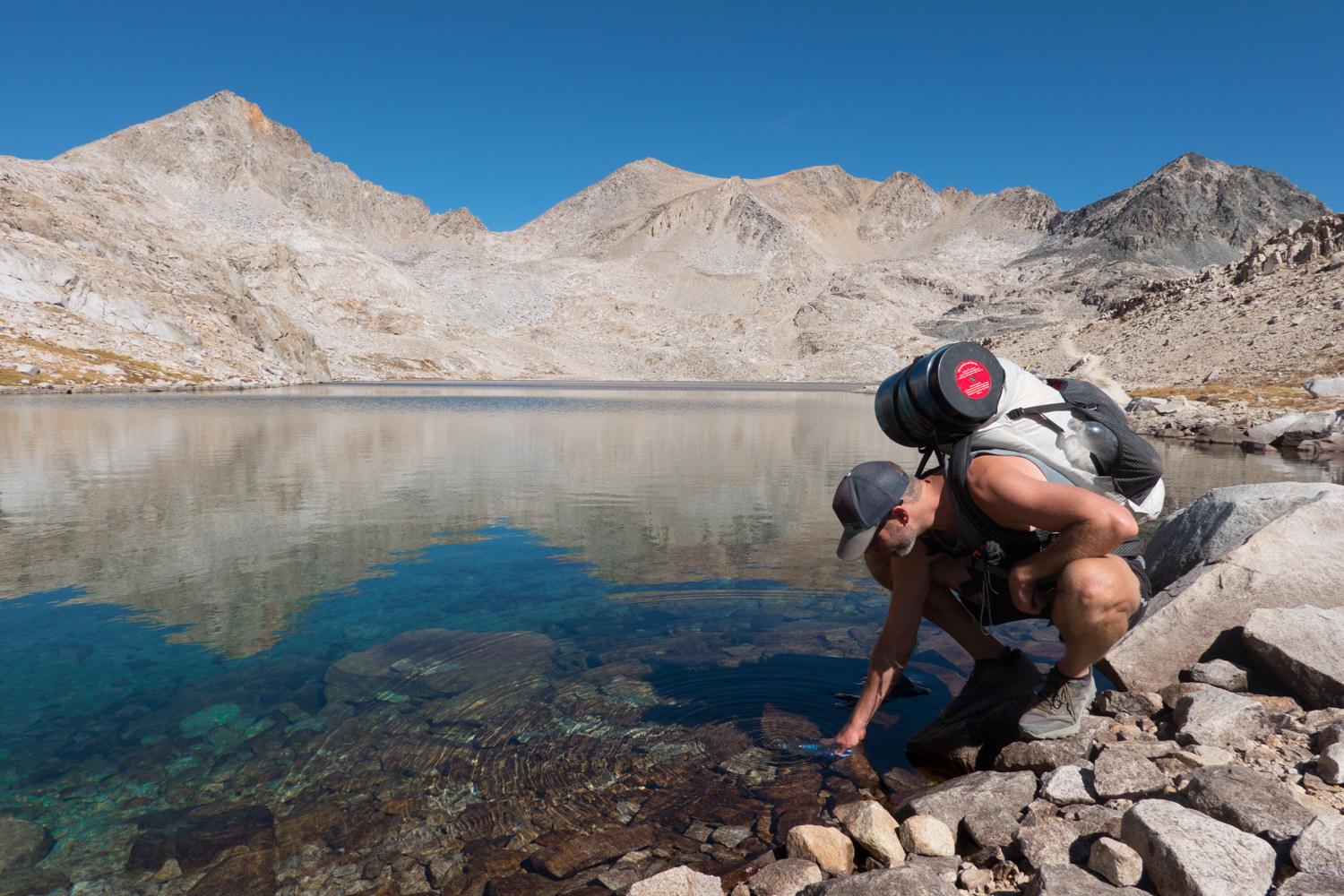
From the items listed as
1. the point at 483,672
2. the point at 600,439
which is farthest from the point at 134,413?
the point at 483,672

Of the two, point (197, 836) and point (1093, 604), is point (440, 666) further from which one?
point (1093, 604)

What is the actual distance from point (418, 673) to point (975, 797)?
4.80 m

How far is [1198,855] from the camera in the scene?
10.4 ft

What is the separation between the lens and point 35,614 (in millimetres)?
8484

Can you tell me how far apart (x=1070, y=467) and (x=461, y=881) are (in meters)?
4.20

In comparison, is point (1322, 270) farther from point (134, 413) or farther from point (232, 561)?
point (134, 413)

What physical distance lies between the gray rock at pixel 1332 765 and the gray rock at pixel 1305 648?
1.12 m

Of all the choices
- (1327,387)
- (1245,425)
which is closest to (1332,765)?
(1245,425)

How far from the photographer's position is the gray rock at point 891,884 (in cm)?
340

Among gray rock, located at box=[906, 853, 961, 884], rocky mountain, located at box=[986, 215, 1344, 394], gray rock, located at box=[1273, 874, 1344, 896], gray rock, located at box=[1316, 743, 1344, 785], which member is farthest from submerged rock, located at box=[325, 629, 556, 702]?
rocky mountain, located at box=[986, 215, 1344, 394]

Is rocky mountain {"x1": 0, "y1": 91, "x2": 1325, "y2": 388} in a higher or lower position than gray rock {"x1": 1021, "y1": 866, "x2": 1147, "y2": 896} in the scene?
higher

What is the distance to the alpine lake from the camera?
470 centimetres

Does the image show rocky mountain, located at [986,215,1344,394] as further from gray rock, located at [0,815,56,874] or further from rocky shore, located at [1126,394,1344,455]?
gray rock, located at [0,815,56,874]

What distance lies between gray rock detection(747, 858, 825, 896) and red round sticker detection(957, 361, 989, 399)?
2676 millimetres
